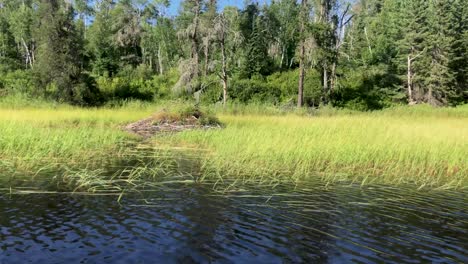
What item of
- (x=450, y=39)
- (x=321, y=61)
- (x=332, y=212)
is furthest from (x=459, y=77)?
(x=332, y=212)

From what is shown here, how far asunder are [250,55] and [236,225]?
164 feet

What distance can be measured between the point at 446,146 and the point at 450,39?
41.6 meters

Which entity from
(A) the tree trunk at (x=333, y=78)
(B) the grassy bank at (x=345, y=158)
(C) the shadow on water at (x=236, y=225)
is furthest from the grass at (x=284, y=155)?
(A) the tree trunk at (x=333, y=78)

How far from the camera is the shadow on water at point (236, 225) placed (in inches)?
252

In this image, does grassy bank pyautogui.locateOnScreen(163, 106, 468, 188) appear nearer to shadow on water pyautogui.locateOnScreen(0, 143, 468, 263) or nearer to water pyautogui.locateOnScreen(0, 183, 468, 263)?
shadow on water pyautogui.locateOnScreen(0, 143, 468, 263)

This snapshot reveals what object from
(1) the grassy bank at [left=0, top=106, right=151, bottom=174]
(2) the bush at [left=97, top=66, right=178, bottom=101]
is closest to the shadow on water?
(1) the grassy bank at [left=0, top=106, right=151, bottom=174]

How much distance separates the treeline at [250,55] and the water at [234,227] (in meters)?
29.1

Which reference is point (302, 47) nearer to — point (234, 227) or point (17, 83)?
point (17, 83)

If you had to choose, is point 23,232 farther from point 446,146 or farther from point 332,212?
point 446,146

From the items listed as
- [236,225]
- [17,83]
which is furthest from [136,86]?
[236,225]

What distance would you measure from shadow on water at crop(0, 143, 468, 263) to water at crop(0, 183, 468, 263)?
2cm

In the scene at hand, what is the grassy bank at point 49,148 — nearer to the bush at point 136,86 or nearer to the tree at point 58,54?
the tree at point 58,54

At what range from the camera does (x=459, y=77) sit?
55438mm

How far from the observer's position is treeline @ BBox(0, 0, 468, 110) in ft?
131
